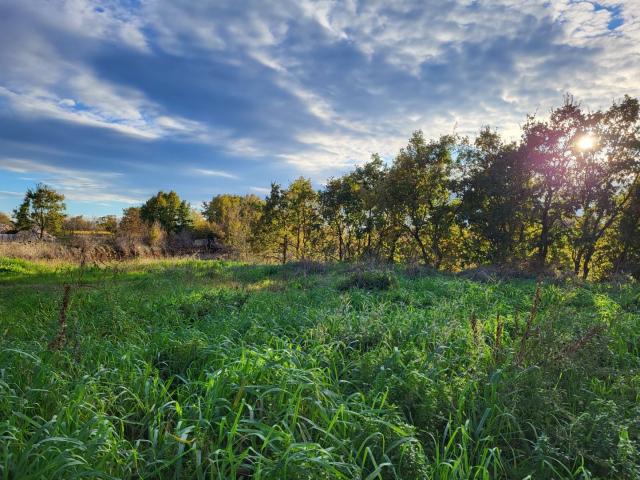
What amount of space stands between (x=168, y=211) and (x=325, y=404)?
139 ft

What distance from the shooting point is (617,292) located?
349 inches

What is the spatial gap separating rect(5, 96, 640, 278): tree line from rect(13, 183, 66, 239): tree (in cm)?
2729

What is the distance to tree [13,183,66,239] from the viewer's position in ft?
115

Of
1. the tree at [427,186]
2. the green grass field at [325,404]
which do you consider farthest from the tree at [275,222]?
the green grass field at [325,404]

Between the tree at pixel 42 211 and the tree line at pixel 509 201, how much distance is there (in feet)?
89.5

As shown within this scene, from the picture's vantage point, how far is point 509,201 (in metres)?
18.0

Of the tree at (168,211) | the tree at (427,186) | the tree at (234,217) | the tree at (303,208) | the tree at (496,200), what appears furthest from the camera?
the tree at (168,211)

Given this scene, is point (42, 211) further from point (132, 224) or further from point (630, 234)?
point (630, 234)

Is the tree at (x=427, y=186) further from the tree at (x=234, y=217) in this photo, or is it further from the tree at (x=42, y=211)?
the tree at (x=42, y=211)

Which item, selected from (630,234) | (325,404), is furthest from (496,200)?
(325,404)

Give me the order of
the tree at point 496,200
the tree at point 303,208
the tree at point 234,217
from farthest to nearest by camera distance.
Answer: the tree at point 234,217 < the tree at point 303,208 < the tree at point 496,200

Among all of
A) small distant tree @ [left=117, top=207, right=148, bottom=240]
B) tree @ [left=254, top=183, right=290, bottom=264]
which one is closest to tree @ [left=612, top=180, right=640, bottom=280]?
tree @ [left=254, top=183, right=290, bottom=264]

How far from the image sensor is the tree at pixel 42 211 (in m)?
35.0

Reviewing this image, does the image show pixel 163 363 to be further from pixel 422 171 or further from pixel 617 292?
pixel 422 171
